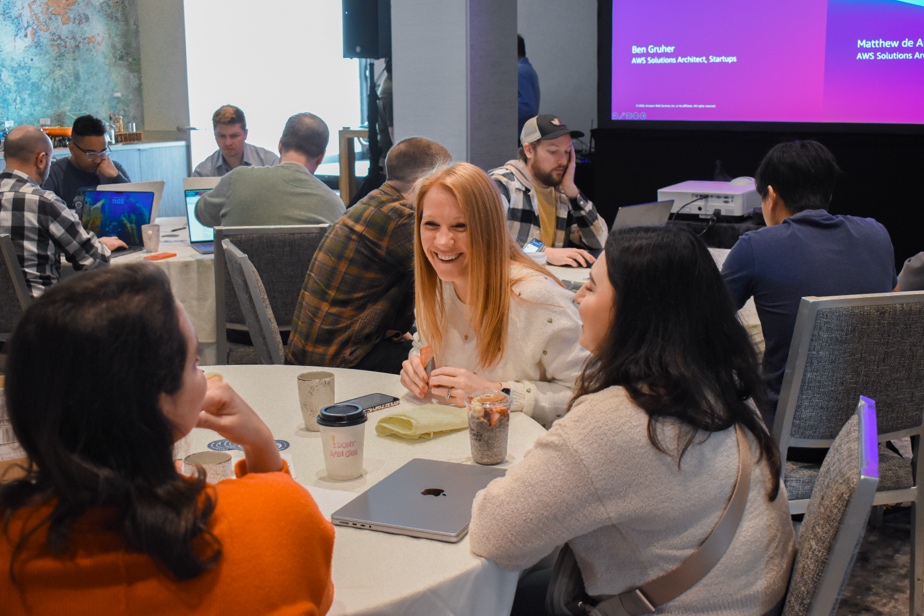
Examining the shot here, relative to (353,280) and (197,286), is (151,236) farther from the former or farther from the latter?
(353,280)

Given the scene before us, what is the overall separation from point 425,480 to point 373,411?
456 mm

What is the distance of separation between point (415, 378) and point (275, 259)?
5.39 feet

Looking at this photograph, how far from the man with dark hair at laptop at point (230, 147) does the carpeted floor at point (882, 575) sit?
416 cm

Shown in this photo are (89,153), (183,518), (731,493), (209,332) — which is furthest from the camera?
(89,153)

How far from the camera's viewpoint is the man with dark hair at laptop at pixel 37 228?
3.77 metres

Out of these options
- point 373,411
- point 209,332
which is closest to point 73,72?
point 209,332

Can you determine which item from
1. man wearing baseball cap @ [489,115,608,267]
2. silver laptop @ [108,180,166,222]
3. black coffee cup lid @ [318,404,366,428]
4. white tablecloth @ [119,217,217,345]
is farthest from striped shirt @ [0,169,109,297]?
black coffee cup lid @ [318,404,366,428]

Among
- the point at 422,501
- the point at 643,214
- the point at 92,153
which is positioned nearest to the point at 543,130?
the point at 643,214

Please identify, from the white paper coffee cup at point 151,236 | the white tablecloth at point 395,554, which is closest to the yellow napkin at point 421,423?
the white tablecloth at point 395,554

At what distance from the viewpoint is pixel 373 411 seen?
2025 mm

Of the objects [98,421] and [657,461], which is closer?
[98,421]

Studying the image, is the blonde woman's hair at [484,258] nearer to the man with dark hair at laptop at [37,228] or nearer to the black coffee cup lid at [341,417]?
the black coffee cup lid at [341,417]

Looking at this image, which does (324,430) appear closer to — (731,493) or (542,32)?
(731,493)

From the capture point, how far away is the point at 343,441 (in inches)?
63.3
